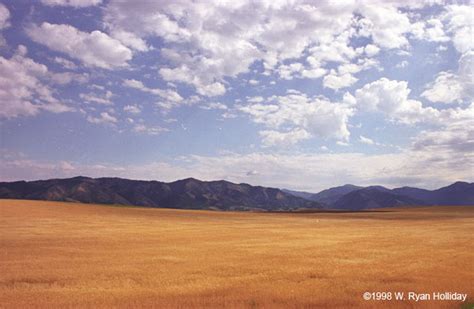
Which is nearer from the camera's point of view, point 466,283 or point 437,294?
point 437,294

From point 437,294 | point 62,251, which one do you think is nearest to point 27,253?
point 62,251

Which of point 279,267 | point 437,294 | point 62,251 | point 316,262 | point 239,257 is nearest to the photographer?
point 437,294

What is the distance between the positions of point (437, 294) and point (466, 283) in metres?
3.04

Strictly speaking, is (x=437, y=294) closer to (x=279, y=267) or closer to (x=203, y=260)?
(x=279, y=267)

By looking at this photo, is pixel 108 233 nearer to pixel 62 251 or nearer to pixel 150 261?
pixel 62 251

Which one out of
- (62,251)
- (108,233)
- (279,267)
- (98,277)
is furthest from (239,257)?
(108,233)

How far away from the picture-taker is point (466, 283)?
20688mm

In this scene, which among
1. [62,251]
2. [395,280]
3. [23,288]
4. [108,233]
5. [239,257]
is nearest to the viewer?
[23,288]

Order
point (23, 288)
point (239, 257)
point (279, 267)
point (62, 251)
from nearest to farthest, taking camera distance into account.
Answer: point (23, 288) → point (279, 267) → point (239, 257) → point (62, 251)

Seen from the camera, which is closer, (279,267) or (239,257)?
(279,267)

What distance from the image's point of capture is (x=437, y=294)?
61.3ft

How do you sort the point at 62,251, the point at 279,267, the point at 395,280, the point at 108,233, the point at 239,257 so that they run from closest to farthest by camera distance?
the point at 395,280 → the point at 279,267 → the point at 239,257 → the point at 62,251 → the point at 108,233

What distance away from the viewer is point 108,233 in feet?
161

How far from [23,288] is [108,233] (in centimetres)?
2930
